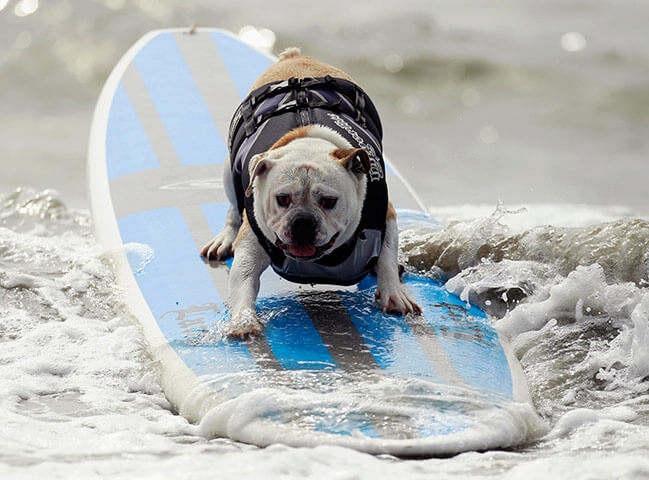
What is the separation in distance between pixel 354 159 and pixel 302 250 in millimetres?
400

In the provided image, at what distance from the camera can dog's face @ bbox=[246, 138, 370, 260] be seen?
123 inches

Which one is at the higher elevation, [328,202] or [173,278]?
[328,202]

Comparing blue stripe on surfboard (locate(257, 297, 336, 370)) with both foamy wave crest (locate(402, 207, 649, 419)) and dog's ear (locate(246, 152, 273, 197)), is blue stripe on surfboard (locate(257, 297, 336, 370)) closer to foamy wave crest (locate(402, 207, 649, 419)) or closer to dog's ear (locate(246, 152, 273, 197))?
dog's ear (locate(246, 152, 273, 197))

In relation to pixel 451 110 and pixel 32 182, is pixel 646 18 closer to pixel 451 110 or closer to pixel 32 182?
pixel 451 110

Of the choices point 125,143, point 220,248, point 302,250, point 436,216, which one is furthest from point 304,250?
point 436,216

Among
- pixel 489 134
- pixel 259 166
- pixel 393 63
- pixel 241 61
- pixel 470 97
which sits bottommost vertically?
pixel 259 166

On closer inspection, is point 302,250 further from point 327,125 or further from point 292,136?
point 327,125

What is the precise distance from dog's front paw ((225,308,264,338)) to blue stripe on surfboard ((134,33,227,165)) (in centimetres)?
196

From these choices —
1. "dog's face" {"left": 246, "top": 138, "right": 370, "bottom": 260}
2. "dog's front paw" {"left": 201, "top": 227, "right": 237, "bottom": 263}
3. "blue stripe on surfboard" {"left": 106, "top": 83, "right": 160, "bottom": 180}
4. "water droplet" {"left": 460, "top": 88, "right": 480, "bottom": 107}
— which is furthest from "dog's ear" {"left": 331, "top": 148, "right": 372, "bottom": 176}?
"water droplet" {"left": 460, "top": 88, "right": 480, "bottom": 107}

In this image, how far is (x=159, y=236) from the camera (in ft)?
14.5

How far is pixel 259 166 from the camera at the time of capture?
317 centimetres

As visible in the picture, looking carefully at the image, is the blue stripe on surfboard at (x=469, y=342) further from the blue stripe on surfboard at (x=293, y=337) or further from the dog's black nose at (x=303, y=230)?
the dog's black nose at (x=303, y=230)

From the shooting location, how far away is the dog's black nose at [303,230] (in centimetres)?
310

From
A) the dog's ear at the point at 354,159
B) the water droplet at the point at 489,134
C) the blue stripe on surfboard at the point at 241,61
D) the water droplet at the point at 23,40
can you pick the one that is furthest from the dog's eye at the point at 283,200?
the water droplet at the point at 23,40
